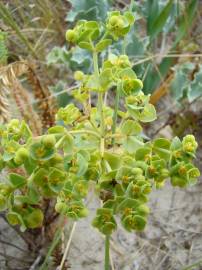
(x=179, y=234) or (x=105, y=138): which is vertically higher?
(x=105, y=138)

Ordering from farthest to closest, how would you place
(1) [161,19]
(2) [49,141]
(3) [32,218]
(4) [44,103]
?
(1) [161,19], (4) [44,103], (3) [32,218], (2) [49,141]

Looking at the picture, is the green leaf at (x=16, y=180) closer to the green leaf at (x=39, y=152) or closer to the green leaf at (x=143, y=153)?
the green leaf at (x=39, y=152)

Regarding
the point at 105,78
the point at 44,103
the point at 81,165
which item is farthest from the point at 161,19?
the point at 81,165

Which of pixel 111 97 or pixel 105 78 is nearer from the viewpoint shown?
pixel 105 78

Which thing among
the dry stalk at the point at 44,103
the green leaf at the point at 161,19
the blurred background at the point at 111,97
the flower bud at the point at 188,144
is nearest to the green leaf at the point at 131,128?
the flower bud at the point at 188,144

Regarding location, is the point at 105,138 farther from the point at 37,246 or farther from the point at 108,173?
the point at 37,246

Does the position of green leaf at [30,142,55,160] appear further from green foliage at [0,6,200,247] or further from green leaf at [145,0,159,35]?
green leaf at [145,0,159,35]

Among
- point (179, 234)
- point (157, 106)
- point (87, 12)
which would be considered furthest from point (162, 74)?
point (179, 234)

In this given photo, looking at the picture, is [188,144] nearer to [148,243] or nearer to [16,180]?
[16,180]
